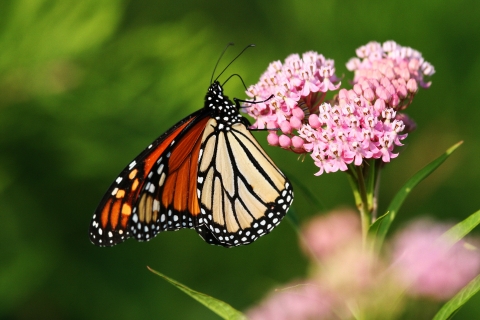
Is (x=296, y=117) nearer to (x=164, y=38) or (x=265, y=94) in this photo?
(x=265, y=94)

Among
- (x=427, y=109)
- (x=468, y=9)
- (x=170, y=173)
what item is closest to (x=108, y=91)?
(x=170, y=173)

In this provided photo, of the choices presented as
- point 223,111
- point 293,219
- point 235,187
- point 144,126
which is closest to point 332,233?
point 293,219

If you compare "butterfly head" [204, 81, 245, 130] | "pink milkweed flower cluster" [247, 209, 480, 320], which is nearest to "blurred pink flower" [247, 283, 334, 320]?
"pink milkweed flower cluster" [247, 209, 480, 320]

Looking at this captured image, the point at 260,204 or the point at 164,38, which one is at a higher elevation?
the point at 164,38

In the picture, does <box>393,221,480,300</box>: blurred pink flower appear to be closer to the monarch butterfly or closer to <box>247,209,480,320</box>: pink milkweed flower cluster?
<box>247,209,480,320</box>: pink milkweed flower cluster

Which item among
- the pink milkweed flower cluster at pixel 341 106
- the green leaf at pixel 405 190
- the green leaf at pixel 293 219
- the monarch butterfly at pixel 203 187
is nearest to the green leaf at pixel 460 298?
the green leaf at pixel 405 190

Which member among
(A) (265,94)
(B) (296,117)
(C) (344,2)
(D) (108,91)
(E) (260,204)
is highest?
(D) (108,91)

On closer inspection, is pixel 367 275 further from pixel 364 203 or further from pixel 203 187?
pixel 203 187
